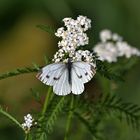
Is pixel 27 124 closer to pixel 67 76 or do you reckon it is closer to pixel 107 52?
pixel 67 76

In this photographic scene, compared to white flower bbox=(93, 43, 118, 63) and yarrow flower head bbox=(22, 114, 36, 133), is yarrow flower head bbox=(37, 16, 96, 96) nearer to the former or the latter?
yarrow flower head bbox=(22, 114, 36, 133)

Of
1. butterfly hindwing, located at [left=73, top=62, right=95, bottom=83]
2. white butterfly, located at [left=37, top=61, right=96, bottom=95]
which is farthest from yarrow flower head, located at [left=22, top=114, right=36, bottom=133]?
butterfly hindwing, located at [left=73, top=62, right=95, bottom=83]

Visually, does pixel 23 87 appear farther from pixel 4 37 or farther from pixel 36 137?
pixel 36 137

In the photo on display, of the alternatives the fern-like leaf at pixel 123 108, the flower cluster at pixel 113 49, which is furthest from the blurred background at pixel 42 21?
the fern-like leaf at pixel 123 108

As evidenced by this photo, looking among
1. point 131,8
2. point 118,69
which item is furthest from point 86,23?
point 131,8

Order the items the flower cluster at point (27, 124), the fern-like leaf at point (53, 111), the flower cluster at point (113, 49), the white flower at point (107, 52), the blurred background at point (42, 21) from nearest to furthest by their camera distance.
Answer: the flower cluster at point (27, 124) → the fern-like leaf at point (53, 111) → the white flower at point (107, 52) → the flower cluster at point (113, 49) → the blurred background at point (42, 21)

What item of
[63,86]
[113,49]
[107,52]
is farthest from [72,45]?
[113,49]

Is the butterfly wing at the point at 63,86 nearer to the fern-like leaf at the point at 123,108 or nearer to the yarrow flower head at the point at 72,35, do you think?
the yarrow flower head at the point at 72,35
